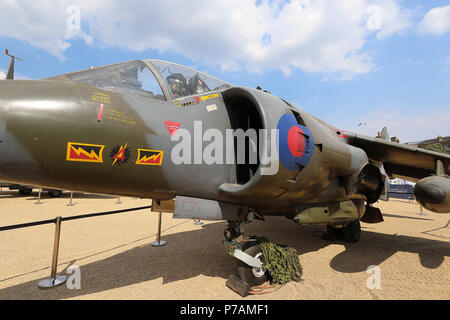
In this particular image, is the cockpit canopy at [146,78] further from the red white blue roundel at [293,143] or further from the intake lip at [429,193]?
the intake lip at [429,193]

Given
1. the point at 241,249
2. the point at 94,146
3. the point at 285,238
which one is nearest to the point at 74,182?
the point at 94,146

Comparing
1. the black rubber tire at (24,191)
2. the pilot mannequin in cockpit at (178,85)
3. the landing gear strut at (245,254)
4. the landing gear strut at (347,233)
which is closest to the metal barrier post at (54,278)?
the landing gear strut at (245,254)

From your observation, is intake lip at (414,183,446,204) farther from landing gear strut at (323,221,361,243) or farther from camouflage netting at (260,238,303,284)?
landing gear strut at (323,221,361,243)

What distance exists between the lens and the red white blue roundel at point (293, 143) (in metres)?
2.83

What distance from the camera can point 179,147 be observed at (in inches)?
104

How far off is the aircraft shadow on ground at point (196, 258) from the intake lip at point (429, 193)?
1669 millimetres

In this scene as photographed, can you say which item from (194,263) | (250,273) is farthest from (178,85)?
(194,263)

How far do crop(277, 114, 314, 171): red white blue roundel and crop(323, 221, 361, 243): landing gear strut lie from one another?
4.21 meters

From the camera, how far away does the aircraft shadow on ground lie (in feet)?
11.2

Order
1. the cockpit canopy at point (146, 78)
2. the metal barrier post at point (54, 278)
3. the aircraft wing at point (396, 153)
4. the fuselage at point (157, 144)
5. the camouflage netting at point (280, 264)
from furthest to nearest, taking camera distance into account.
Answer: the aircraft wing at point (396, 153) → the camouflage netting at point (280, 264) → the metal barrier post at point (54, 278) → the cockpit canopy at point (146, 78) → the fuselage at point (157, 144)

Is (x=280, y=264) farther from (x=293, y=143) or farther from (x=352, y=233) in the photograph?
(x=352, y=233)

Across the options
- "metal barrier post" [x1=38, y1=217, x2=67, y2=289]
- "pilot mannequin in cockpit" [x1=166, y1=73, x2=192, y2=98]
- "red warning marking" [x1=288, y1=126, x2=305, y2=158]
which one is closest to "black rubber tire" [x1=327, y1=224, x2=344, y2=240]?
"red warning marking" [x1=288, y1=126, x2=305, y2=158]

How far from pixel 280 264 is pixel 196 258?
182 cm
